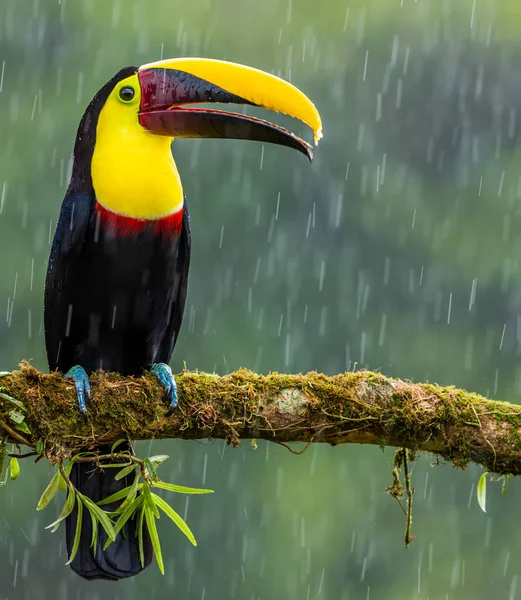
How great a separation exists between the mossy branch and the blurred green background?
23.8ft

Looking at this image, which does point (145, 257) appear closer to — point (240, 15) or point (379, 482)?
point (379, 482)

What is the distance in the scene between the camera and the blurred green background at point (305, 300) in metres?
10.9

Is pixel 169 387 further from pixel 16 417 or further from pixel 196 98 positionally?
pixel 196 98

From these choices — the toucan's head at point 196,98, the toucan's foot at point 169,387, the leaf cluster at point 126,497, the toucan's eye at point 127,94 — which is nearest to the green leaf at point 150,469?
the leaf cluster at point 126,497

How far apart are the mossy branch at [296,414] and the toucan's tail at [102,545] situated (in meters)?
0.50

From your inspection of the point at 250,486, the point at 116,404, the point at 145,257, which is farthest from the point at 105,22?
the point at 116,404

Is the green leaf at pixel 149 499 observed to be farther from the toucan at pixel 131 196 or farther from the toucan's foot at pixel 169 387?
the toucan at pixel 131 196

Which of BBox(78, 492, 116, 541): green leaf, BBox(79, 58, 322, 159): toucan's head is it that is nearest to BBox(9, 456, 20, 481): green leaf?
BBox(78, 492, 116, 541): green leaf

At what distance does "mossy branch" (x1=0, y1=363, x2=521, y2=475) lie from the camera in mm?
3215

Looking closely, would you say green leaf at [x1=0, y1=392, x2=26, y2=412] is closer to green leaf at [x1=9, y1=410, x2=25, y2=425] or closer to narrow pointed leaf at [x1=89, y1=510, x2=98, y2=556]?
green leaf at [x1=9, y1=410, x2=25, y2=425]

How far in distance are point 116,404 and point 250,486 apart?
8.42 m

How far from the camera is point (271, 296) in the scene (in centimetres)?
1154

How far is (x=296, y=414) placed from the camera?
128 inches

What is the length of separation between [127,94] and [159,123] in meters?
0.17
